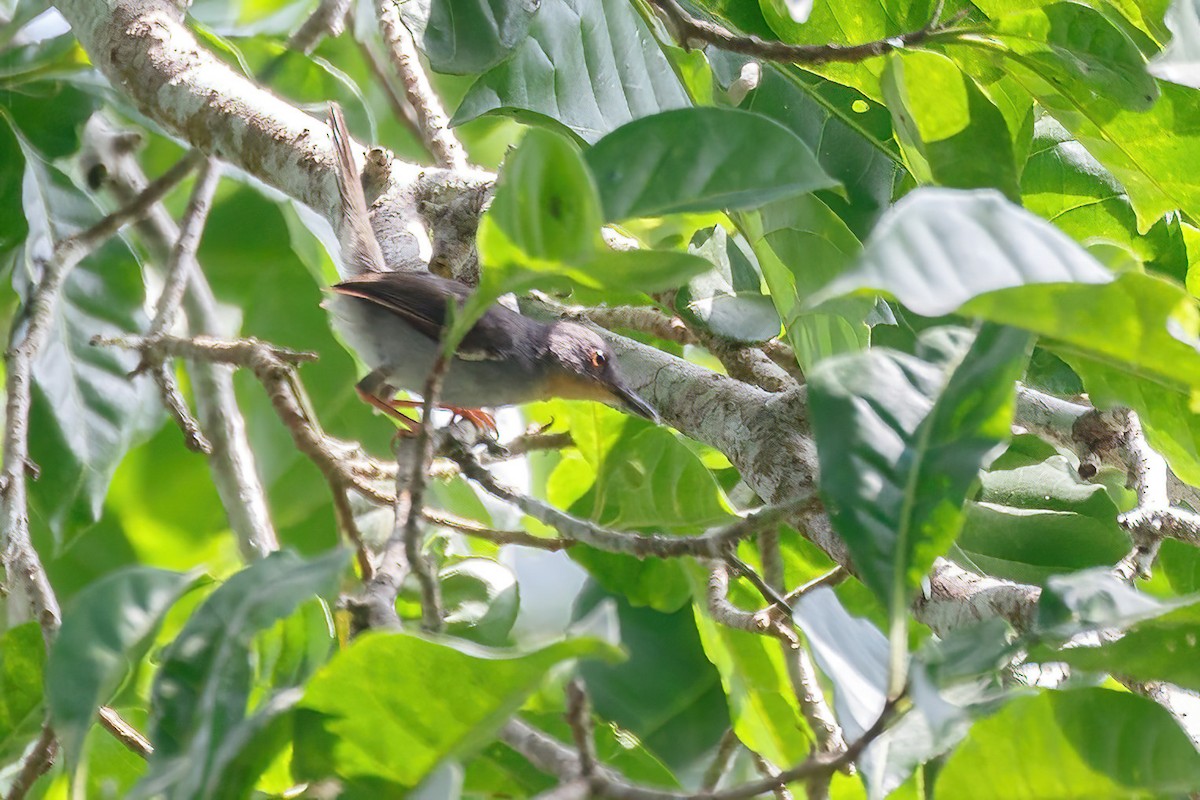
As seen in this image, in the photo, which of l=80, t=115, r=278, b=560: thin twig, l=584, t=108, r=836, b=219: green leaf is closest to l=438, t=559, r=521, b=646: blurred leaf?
l=80, t=115, r=278, b=560: thin twig

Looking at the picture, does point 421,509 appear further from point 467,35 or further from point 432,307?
point 432,307

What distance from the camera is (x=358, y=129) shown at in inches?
167

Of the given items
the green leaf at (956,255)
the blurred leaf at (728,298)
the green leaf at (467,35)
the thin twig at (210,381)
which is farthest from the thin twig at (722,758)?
the green leaf at (956,255)

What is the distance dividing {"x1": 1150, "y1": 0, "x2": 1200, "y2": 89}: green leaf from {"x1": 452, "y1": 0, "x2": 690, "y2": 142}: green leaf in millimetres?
1184

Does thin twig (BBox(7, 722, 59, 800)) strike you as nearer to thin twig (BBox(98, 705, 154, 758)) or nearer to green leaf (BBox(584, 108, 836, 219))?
thin twig (BBox(98, 705, 154, 758))

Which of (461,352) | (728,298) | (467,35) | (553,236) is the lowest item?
(461,352)

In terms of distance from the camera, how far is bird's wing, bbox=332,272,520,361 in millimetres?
3357

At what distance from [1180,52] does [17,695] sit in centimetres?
246

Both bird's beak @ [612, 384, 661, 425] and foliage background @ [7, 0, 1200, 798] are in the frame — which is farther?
bird's beak @ [612, 384, 661, 425]

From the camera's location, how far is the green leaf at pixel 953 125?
1835 millimetres

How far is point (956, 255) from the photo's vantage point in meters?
1.08

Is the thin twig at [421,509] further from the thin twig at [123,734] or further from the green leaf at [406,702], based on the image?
the thin twig at [123,734]

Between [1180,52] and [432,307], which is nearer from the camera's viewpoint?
[1180,52]

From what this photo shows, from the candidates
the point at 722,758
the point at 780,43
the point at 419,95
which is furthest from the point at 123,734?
the point at 419,95
